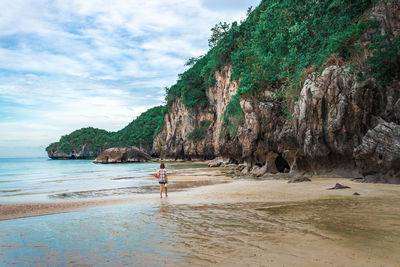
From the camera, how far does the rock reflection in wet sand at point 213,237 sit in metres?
4.48

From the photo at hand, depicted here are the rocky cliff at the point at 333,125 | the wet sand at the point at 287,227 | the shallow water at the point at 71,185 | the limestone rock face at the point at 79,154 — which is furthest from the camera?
the limestone rock face at the point at 79,154

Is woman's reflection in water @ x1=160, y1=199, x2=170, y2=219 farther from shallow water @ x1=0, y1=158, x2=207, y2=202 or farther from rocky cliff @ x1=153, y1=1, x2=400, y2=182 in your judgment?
rocky cliff @ x1=153, y1=1, x2=400, y2=182

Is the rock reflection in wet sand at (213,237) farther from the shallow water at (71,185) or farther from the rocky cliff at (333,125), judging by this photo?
the shallow water at (71,185)

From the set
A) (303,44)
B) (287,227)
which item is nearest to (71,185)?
(287,227)

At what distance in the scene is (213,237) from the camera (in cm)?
564

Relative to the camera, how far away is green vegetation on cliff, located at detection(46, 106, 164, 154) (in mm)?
98250

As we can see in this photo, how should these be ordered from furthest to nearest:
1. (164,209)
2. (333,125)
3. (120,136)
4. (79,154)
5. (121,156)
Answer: (79,154)
(120,136)
(121,156)
(333,125)
(164,209)

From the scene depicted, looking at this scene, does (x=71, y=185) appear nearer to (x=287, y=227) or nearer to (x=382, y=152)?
(x=287, y=227)

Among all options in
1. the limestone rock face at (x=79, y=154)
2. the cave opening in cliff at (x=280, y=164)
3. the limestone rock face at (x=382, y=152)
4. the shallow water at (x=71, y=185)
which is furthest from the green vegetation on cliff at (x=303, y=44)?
the limestone rock face at (x=79, y=154)

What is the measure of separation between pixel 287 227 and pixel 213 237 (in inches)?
65.9

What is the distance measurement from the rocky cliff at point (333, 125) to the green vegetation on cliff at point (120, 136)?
75.5 meters

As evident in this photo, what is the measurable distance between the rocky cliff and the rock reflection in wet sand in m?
5.09

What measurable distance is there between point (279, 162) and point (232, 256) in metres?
19.0

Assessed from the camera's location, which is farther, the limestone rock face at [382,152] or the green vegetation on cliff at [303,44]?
the green vegetation on cliff at [303,44]
